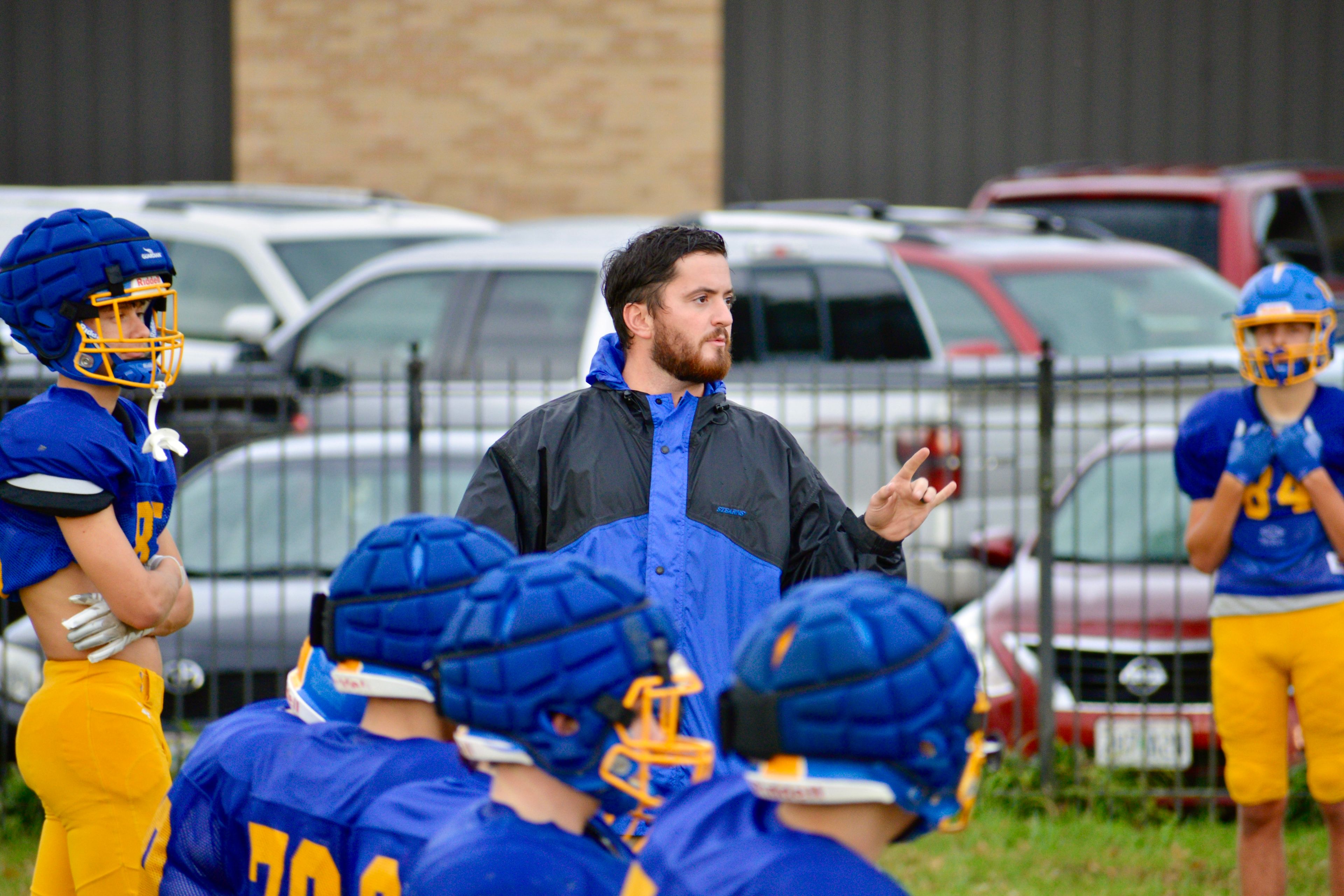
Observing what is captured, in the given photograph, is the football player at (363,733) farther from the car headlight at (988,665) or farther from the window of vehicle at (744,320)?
the window of vehicle at (744,320)

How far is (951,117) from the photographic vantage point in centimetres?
1712

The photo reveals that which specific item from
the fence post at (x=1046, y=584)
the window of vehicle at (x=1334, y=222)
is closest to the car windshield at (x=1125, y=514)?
the fence post at (x=1046, y=584)

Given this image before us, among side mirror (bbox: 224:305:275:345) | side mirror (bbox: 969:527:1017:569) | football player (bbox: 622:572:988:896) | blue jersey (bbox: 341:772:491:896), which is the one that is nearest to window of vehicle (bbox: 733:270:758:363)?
side mirror (bbox: 969:527:1017:569)

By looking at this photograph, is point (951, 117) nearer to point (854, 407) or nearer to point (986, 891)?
point (854, 407)

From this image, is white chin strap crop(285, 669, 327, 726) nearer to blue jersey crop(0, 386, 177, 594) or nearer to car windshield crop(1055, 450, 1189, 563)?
blue jersey crop(0, 386, 177, 594)

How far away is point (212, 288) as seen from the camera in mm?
10578

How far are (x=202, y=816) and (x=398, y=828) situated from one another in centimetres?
53

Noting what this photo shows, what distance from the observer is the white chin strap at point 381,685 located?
8.46 feet

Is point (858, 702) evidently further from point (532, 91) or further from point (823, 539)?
point (532, 91)

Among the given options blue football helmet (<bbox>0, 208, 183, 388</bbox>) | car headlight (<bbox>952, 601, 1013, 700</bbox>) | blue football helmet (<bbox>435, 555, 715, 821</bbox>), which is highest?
blue football helmet (<bbox>0, 208, 183, 388</bbox>)

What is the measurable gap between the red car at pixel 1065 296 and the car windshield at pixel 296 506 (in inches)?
109

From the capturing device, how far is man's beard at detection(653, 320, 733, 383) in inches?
137

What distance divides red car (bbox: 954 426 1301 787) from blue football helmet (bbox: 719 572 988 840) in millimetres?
3914

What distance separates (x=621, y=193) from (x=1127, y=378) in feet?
36.0
